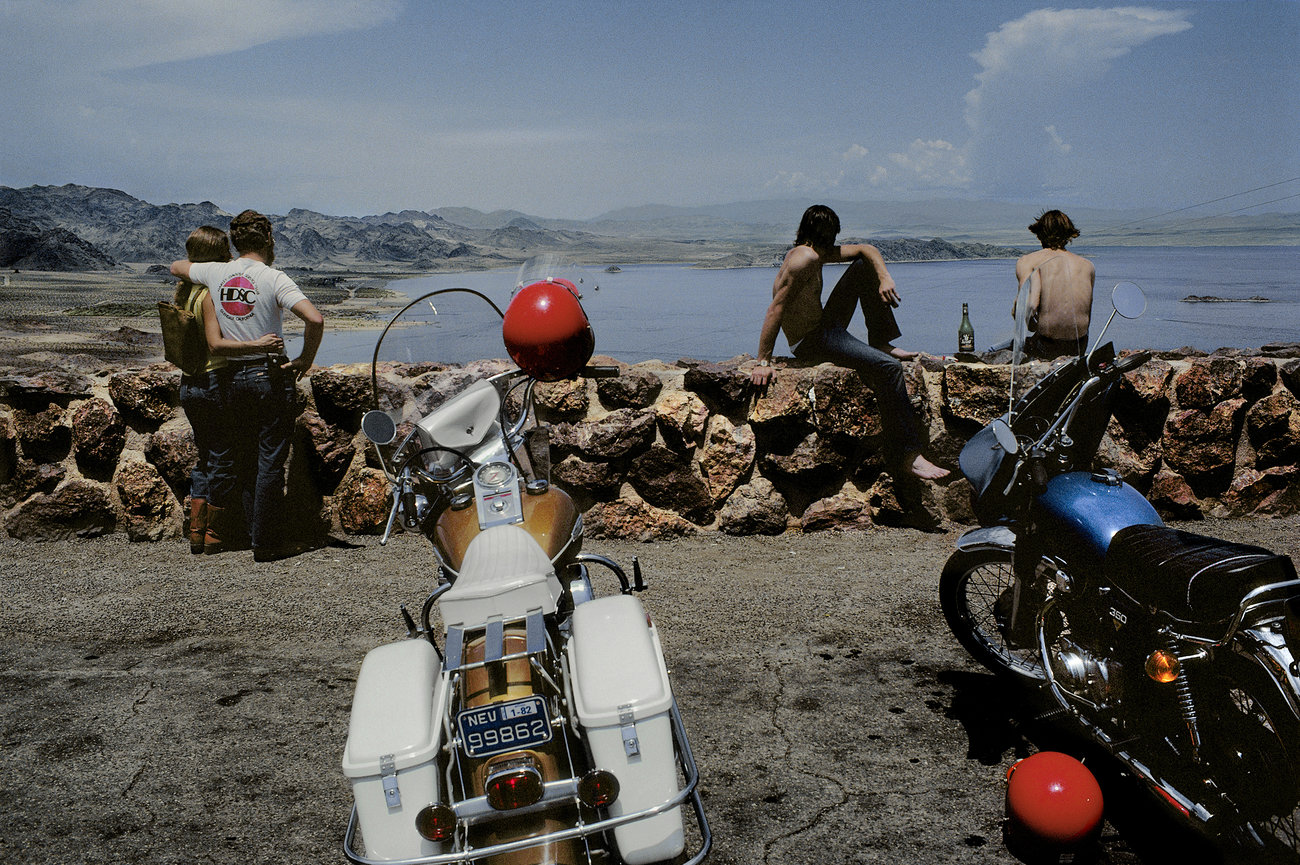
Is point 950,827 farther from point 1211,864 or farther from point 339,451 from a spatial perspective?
point 339,451

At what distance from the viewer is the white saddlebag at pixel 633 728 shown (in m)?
1.68

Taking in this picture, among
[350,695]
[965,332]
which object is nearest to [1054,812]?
[350,695]

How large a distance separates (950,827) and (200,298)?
444 cm

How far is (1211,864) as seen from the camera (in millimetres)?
2230

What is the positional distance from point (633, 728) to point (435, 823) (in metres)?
0.39

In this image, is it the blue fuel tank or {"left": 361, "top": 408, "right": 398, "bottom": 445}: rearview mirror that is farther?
the blue fuel tank

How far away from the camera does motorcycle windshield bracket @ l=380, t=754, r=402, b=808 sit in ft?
5.34

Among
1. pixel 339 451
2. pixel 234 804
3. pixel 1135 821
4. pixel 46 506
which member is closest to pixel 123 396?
pixel 46 506

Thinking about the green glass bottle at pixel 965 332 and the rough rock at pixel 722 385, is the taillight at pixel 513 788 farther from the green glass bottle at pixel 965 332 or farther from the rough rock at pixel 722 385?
the green glass bottle at pixel 965 332

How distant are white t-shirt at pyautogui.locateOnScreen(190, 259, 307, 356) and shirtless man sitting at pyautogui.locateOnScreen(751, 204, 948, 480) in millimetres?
2595

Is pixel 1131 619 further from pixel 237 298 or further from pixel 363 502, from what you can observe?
pixel 237 298

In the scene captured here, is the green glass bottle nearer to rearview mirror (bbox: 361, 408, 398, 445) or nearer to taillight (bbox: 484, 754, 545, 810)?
rearview mirror (bbox: 361, 408, 398, 445)

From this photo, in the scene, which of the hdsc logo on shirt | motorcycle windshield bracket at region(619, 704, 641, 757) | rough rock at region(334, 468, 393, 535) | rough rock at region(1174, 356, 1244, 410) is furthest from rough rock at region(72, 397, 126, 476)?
rough rock at region(1174, 356, 1244, 410)

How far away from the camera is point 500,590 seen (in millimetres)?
1787
